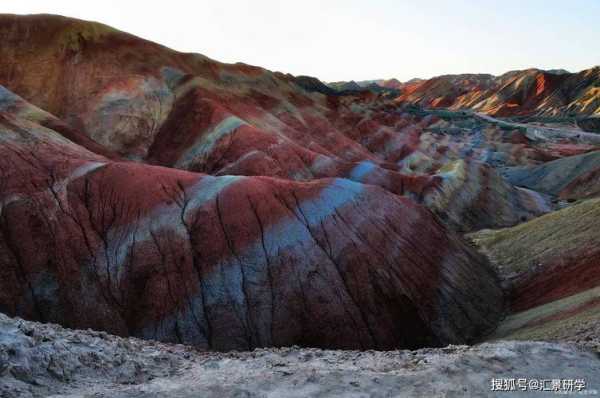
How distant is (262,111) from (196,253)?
36.1 metres

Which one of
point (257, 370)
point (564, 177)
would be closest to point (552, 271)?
point (257, 370)

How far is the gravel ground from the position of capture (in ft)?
28.9

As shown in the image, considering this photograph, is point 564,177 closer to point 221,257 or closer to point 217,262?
point 221,257

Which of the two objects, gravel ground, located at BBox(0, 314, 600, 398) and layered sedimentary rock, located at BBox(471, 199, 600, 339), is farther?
layered sedimentary rock, located at BBox(471, 199, 600, 339)

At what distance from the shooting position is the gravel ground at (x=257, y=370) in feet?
28.9

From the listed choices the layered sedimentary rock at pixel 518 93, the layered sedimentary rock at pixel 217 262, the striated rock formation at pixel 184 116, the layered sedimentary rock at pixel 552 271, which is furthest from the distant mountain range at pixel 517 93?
the layered sedimentary rock at pixel 217 262

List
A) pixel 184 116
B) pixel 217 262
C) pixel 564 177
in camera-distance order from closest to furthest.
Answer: pixel 217 262
pixel 184 116
pixel 564 177

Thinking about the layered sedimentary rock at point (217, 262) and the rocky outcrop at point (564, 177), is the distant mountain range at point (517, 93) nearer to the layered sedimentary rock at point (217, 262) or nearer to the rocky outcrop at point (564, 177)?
the rocky outcrop at point (564, 177)

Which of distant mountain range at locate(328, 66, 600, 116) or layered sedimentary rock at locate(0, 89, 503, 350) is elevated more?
distant mountain range at locate(328, 66, 600, 116)

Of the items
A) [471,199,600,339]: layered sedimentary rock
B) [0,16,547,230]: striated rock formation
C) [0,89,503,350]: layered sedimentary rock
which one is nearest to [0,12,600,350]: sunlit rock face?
[0,89,503,350]: layered sedimentary rock

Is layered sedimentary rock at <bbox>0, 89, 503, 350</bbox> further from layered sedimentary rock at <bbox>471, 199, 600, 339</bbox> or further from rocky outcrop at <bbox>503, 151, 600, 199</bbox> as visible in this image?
rocky outcrop at <bbox>503, 151, 600, 199</bbox>

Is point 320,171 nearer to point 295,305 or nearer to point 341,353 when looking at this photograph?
point 295,305

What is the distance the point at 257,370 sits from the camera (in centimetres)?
999

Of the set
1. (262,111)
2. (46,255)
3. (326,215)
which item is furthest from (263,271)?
(262,111)
